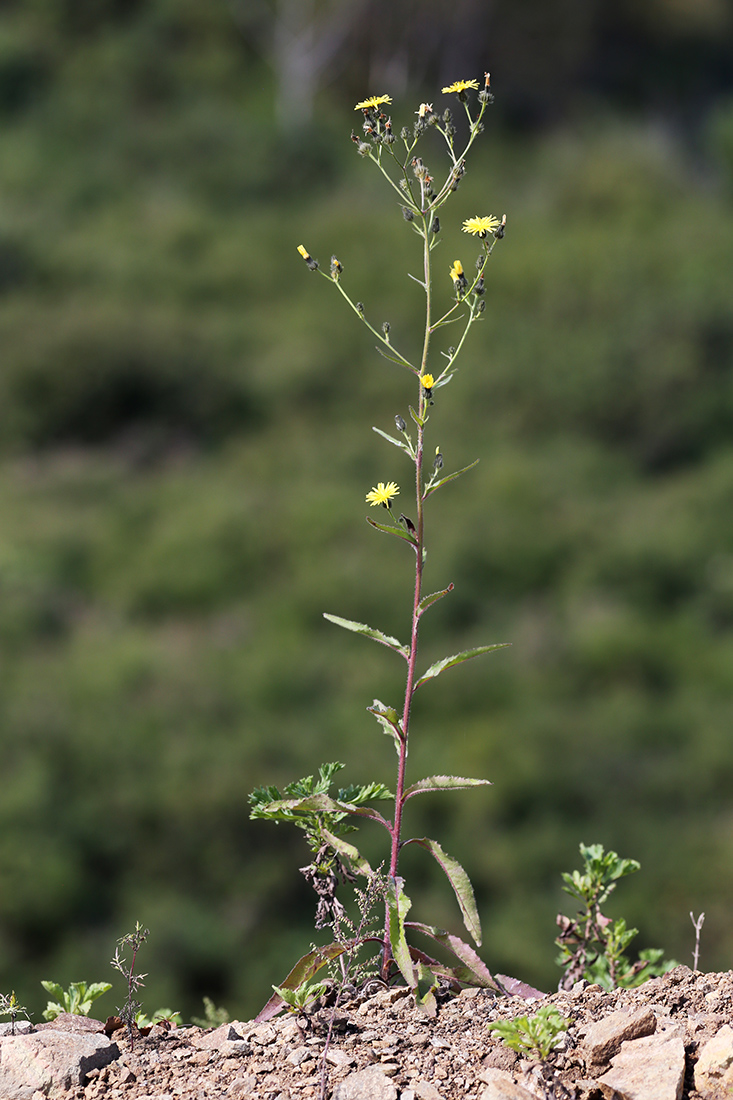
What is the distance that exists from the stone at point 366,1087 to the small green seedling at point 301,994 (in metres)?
0.18

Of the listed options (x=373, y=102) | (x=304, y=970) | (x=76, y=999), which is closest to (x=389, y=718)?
(x=304, y=970)

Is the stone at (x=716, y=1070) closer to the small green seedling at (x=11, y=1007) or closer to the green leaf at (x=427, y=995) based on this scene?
the green leaf at (x=427, y=995)

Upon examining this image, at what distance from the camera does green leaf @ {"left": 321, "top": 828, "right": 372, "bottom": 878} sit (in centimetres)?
190

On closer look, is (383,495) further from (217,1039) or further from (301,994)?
(217,1039)

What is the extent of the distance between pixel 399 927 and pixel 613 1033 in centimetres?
38

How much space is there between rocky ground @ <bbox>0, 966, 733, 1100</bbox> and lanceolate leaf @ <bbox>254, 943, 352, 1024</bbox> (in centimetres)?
3

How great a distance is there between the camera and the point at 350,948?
1865mm

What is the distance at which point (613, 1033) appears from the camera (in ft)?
5.55

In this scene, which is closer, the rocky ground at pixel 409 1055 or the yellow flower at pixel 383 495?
the rocky ground at pixel 409 1055

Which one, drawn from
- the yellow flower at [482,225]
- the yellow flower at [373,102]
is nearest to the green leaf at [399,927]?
the yellow flower at [482,225]

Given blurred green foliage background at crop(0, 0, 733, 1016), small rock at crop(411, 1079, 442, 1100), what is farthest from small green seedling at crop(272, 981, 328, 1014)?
blurred green foliage background at crop(0, 0, 733, 1016)

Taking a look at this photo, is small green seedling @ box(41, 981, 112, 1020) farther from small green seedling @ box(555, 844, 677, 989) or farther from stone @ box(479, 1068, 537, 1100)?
small green seedling @ box(555, 844, 677, 989)

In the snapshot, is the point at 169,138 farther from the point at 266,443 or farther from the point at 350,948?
the point at 350,948

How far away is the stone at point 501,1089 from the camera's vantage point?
1.59m
